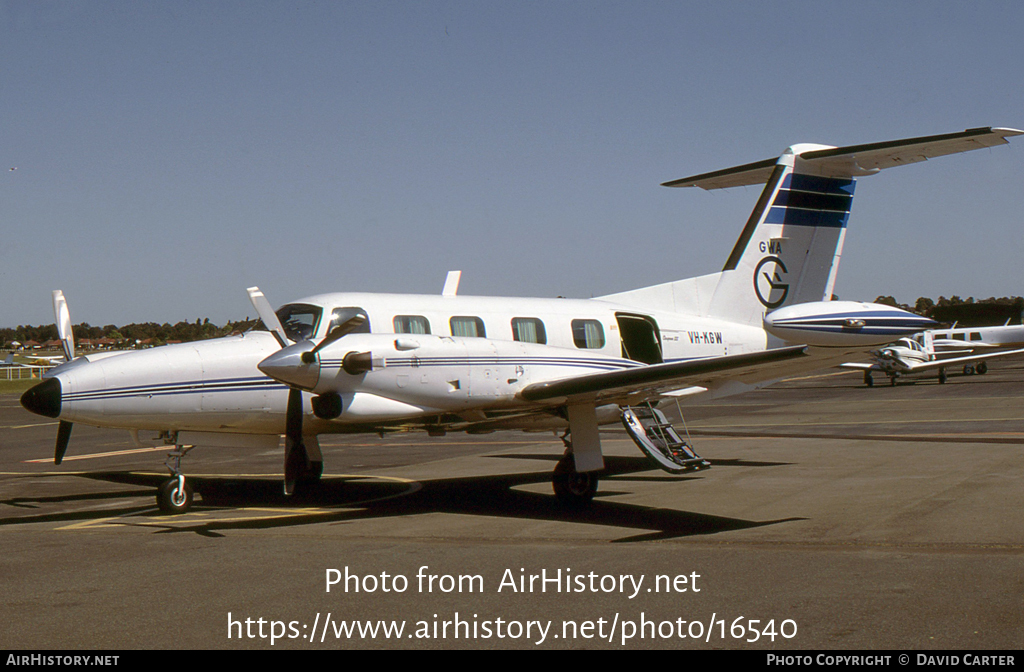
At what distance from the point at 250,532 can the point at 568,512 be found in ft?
12.4

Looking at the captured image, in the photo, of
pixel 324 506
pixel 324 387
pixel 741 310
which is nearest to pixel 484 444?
pixel 741 310

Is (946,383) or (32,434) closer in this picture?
(32,434)

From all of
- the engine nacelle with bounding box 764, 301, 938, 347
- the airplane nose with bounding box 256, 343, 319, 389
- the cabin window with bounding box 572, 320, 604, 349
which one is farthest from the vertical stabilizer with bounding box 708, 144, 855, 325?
the airplane nose with bounding box 256, 343, 319, 389

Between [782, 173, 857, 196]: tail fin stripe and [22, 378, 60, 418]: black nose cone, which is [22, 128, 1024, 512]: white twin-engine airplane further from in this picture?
[782, 173, 857, 196]: tail fin stripe

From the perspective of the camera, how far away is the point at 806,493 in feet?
38.5

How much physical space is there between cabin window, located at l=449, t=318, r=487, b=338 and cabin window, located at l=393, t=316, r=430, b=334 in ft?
1.30

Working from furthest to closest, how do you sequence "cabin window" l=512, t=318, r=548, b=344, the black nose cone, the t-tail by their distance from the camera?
the t-tail < "cabin window" l=512, t=318, r=548, b=344 < the black nose cone

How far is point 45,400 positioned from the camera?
32.5 ft

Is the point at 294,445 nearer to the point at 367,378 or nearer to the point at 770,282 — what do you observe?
the point at 367,378

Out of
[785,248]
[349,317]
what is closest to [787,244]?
[785,248]

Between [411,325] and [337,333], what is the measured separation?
148 centimetres

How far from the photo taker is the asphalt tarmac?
5785mm
